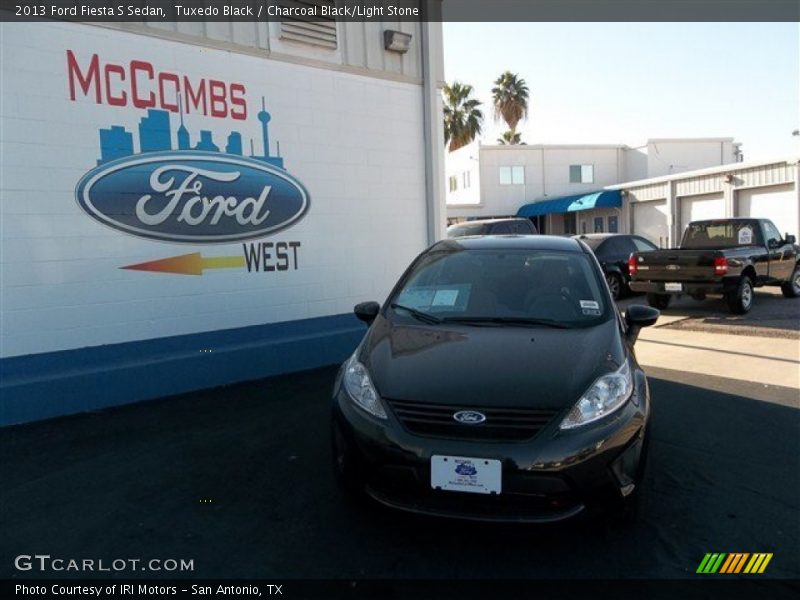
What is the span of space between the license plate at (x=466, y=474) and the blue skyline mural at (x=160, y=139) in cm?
460

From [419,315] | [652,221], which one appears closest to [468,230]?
[419,315]

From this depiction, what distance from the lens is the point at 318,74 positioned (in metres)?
7.31

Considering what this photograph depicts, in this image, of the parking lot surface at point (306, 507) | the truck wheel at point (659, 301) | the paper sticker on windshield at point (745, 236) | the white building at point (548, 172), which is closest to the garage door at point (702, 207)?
the white building at point (548, 172)

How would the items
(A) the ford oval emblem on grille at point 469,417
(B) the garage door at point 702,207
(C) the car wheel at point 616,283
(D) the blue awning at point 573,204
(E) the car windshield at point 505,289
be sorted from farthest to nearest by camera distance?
1. (D) the blue awning at point 573,204
2. (B) the garage door at point 702,207
3. (C) the car wheel at point 616,283
4. (E) the car windshield at point 505,289
5. (A) the ford oval emblem on grille at point 469,417

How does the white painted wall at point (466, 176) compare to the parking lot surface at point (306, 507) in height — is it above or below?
above

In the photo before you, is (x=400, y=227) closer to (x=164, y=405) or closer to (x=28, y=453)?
(x=164, y=405)

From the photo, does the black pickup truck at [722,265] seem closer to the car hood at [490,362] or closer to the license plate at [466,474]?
the car hood at [490,362]

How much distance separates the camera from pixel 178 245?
6234 millimetres

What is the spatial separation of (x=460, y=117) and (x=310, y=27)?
37.4 metres

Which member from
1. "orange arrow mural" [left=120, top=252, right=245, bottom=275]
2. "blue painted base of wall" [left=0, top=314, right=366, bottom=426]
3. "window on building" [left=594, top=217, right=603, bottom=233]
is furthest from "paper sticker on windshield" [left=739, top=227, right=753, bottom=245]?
"window on building" [left=594, top=217, right=603, bottom=233]

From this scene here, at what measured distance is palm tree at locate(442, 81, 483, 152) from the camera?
1684 inches

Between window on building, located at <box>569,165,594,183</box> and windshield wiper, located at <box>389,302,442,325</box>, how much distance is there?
3075 centimetres

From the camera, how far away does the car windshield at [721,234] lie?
37.3ft

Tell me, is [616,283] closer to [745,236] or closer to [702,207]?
[745,236]
